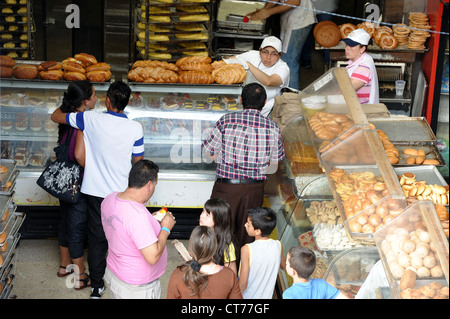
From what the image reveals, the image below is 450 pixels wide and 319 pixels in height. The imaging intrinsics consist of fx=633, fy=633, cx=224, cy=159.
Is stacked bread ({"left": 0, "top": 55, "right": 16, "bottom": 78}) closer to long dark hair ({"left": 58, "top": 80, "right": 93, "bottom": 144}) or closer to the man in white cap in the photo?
long dark hair ({"left": 58, "top": 80, "right": 93, "bottom": 144})

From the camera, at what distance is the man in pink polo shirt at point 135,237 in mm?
3471

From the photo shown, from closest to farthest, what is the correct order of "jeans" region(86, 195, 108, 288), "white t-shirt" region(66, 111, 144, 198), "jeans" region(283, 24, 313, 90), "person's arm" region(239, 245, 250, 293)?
"person's arm" region(239, 245, 250, 293), "white t-shirt" region(66, 111, 144, 198), "jeans" region(86, 195, 108, 288), "jeans" region(283, 24, 313, 90)

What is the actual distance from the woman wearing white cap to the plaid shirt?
1.06 meters

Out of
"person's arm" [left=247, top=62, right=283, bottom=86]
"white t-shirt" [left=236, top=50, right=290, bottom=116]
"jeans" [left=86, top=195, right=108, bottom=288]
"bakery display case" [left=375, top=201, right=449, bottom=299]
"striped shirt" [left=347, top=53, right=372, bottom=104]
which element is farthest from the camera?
"white t-shirt" [left=236, top=50, right=290, bottom=116]

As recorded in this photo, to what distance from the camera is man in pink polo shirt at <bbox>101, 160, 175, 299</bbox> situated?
3.47 meters

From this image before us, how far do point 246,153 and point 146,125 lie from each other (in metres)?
1.40

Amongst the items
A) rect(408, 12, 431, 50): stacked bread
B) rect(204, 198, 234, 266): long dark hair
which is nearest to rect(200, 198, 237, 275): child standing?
rect(204, 198, 234, 266): long dark hair

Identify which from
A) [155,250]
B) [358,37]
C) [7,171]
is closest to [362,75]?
[358,37]

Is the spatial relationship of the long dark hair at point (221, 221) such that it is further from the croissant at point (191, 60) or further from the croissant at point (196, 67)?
the croissant at point (191, 60)

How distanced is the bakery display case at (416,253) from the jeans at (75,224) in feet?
8.28

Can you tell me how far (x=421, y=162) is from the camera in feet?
14.0

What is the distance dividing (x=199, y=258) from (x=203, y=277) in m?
0.10

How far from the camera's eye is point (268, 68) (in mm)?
6070

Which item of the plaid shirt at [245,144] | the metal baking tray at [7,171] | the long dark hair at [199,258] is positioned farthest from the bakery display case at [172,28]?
the long dark hair at [199,258]
